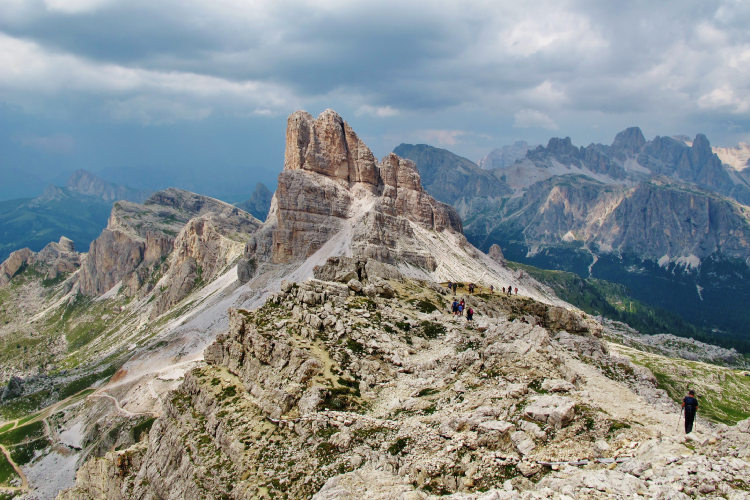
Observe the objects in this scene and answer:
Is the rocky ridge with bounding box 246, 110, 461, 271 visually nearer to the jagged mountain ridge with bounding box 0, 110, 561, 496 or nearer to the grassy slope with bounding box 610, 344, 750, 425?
the jagged mountain ridge with bounding box 0, 110, 561, 496

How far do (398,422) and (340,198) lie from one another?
13150 cm

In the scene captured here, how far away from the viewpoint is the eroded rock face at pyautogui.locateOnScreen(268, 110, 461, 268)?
13988 centimetres

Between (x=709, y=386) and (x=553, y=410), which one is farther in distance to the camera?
(x=709, y=386)

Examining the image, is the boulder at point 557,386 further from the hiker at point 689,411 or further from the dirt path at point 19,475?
the dirt path at point 19,475

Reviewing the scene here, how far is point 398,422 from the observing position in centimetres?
2673

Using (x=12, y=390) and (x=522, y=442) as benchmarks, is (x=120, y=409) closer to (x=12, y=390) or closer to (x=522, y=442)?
(x=12, y=390)

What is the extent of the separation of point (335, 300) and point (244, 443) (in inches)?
778

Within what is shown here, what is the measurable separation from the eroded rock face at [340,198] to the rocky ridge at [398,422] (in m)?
81.2

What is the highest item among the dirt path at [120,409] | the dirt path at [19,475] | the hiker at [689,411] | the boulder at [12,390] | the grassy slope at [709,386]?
the hiker at [689,411]

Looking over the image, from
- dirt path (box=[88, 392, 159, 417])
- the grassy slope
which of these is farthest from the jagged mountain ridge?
the grassy slope

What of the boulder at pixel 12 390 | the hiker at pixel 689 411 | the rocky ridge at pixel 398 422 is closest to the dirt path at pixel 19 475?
the boulder at pixel 12 390

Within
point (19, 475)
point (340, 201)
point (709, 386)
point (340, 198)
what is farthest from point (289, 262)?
point (709, 386)

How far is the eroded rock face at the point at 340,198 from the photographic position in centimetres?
13988

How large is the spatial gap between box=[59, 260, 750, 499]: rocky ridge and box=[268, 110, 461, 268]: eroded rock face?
81185mm
